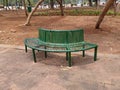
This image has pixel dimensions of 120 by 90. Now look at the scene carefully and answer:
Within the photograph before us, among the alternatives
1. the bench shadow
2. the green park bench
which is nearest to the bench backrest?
the green park bench

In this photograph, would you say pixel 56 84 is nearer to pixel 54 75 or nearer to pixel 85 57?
pixel 54 75

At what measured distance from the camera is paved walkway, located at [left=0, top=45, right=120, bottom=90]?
473cm

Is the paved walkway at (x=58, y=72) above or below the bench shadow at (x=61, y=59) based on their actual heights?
below

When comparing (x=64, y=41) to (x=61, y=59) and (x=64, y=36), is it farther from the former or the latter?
(x=61, y=59)

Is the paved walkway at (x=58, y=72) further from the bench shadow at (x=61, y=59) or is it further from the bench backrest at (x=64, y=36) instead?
the bench backrest at (x=64, y=36)

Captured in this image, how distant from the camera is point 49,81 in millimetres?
4969

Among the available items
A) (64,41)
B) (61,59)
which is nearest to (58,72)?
(64,41)

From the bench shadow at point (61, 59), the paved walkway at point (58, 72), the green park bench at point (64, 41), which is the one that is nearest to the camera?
the paved walkway at point (58, 72)

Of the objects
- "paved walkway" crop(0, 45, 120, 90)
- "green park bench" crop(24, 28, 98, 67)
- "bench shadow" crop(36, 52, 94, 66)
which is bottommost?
"paved walkway" crop(0, 45, 120, 90)

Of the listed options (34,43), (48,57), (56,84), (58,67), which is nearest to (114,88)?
(56,84)

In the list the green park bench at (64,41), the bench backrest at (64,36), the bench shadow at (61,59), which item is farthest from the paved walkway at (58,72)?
the bench backrest at (64,36)

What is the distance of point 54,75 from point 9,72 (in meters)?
1.17

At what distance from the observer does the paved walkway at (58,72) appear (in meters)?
4.73

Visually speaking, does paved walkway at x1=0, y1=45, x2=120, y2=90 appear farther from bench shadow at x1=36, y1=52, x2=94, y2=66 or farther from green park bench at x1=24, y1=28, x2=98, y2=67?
green park bench at x1=24, y1=28, x2=98, y2=67
